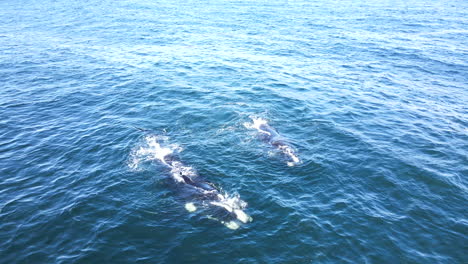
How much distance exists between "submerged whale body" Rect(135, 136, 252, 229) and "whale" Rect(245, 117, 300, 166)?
652 centimetres

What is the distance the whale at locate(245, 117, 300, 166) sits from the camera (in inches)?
1014

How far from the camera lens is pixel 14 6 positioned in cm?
8944

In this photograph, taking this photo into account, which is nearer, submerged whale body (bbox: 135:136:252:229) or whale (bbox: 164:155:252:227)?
submerged whale body (bbox: 135:136:252:229)

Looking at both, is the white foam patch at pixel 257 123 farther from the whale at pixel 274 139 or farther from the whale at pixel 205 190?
the whale at pixel 205 190

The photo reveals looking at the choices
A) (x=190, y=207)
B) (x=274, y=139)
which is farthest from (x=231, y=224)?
(x=274, y=139)

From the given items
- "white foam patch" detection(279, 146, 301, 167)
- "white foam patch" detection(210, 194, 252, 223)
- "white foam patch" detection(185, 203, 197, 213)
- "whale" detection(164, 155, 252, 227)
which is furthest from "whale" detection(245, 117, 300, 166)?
"white foam patch" detection(185, 203, 197, 213)

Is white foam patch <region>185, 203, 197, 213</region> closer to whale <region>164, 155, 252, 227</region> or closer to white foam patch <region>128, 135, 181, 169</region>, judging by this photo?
whale <region>164, 155, 252, 227</region>

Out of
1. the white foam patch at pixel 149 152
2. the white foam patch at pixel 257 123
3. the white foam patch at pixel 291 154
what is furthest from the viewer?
the white foam patch at pixel 257 123

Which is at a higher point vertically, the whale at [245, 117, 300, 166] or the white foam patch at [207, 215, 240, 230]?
the whale at [245, 117, 300, 166]

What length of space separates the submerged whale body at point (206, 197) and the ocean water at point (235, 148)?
5.9 inches

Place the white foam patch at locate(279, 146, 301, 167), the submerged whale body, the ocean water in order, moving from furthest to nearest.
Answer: the white foam patch at locate(279, 146, 301, 167), the submerged whale body, the ocean water

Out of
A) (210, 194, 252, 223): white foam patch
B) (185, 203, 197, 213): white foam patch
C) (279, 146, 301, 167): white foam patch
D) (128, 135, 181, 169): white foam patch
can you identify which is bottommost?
(210, 194, 252, 223): white foam patch

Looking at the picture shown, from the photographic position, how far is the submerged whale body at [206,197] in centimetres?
1984

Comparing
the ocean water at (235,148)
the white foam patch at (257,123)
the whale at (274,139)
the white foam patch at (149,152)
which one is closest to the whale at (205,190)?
the ocean water at (235,148)
